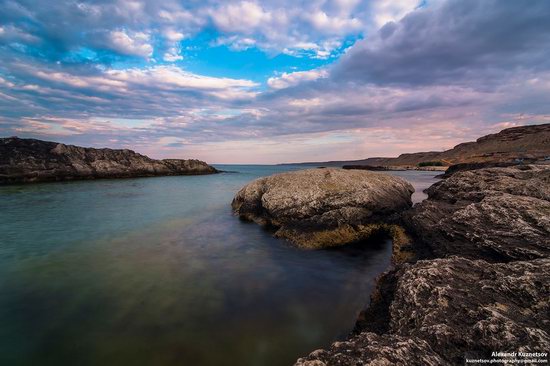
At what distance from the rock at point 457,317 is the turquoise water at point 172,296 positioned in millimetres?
2322

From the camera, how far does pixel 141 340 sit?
19.3ft

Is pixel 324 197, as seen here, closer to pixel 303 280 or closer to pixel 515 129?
pixel 303 280

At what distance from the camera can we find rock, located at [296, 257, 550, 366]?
10.8ft

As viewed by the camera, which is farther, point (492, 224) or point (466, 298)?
point (492, 224)

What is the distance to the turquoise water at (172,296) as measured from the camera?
223 inches

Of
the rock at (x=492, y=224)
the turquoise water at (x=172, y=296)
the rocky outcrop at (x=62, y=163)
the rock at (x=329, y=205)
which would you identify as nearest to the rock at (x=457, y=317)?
the rock at (x=492, y=224)

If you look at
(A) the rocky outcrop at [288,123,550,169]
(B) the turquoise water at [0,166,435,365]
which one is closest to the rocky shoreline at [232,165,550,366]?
(B) the turquoise water at [0,166,435,365]

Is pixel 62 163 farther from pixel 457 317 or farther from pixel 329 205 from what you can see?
pixel 457 317

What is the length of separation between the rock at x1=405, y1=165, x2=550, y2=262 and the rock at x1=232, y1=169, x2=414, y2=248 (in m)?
2.47

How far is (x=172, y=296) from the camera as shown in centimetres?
778

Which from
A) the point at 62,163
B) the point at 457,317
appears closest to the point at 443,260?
the point at 457,317

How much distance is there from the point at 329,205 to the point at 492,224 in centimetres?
666

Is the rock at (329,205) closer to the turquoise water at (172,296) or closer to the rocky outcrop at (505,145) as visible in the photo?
the turquoise water at (172,296)

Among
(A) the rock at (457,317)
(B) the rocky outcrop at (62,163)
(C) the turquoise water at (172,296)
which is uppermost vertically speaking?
(B) the rocky outcrop at (62,163)
